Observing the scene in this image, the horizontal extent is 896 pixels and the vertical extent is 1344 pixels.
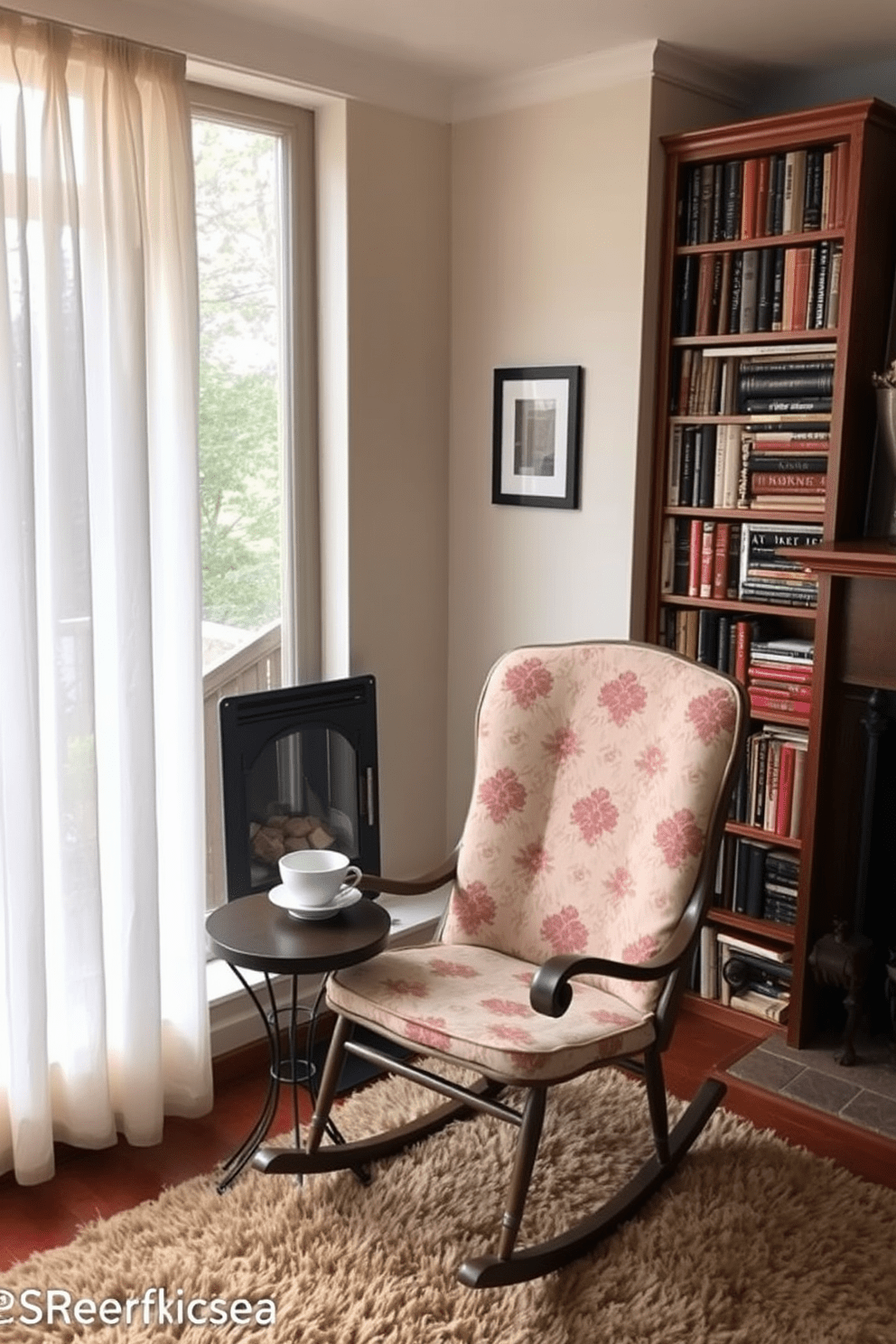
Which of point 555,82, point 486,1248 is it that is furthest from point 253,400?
point 486,1248

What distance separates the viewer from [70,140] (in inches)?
96.3

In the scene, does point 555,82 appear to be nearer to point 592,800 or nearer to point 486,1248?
point 592,800

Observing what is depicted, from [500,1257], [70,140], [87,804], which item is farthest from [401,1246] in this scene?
[70,140]

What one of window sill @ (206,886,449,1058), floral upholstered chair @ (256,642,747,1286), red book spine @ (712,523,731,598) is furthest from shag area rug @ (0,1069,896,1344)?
red book spine @ (712,523,731,598)

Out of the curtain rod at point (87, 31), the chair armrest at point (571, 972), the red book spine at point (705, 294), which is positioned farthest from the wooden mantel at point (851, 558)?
the curtain rod at point (87, 31)

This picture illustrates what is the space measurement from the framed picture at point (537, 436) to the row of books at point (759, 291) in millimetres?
333

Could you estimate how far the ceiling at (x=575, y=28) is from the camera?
267 cm

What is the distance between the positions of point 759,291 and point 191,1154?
2.41 meters

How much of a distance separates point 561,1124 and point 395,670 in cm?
131

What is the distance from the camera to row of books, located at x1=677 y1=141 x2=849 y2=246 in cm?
290

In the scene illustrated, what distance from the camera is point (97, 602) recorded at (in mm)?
2633

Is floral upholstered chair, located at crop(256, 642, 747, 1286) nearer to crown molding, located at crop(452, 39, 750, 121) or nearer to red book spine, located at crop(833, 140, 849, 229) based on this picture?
red book spine, located at crop(833, 140, 849, 229)

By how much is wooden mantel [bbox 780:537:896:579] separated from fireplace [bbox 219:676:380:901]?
3.77 ft

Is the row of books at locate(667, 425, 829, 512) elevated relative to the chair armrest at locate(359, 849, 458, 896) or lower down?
elevated
